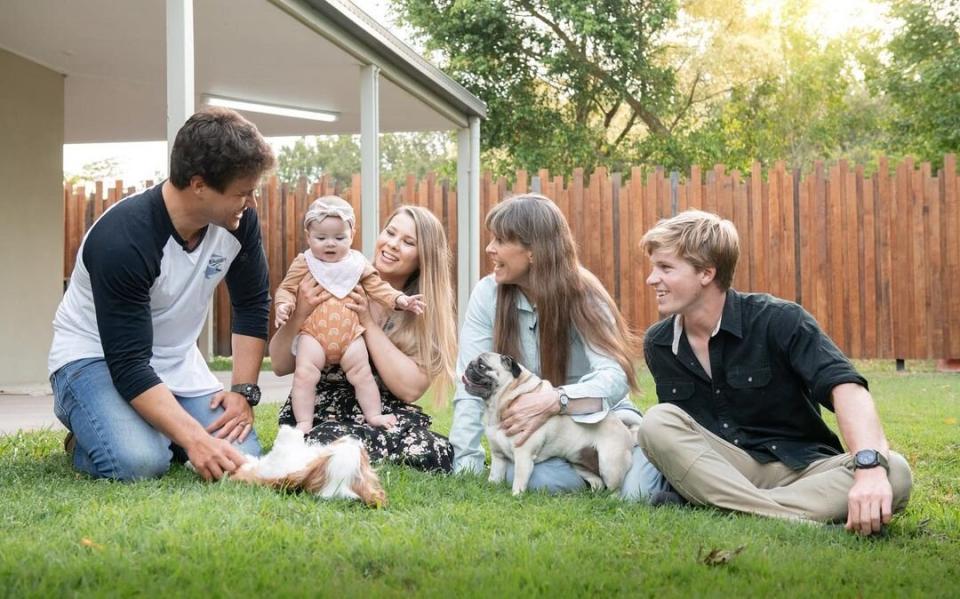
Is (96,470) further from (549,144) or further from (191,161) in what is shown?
(549,144)

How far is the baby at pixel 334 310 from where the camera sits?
5.01 m

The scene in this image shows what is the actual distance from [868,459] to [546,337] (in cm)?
163

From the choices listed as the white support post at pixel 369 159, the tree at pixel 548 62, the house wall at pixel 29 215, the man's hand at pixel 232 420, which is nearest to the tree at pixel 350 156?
the tree at pixel 548 62

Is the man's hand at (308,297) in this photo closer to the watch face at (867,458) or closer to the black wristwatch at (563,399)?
the black wristwatch at (563,399)

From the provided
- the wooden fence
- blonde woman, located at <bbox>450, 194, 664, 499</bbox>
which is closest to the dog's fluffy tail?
blonde woman, located at <bbox>450, 194, 664, 499</bbox>

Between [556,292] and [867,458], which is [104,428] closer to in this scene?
[556,292]

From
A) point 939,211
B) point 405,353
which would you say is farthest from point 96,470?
point 939,211

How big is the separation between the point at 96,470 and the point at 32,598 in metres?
1.92

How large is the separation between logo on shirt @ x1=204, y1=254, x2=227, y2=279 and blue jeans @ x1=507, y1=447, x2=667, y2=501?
5.27 ft

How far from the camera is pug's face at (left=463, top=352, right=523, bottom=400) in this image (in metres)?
4.48

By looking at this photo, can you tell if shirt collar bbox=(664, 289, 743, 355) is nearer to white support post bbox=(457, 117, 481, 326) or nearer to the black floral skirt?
Result: the black floral skirt

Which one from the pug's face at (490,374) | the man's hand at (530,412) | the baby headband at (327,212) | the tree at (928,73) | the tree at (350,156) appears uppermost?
the tree at (350,156)

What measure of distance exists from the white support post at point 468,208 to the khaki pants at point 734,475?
8.32 metres

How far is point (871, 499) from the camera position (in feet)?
11.9
